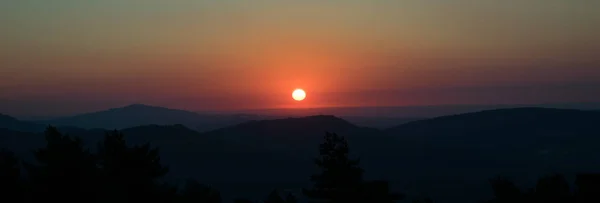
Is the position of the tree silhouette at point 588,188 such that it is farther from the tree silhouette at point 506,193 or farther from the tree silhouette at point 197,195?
the tree silhouette at point 197,195

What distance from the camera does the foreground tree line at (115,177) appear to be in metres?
21.2

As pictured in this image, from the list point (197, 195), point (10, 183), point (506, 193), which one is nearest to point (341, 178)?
point (10, 183)

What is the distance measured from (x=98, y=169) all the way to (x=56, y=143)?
10.2ft

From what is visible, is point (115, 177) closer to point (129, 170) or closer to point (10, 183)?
point (129, 170)

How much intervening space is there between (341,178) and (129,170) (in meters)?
9.86

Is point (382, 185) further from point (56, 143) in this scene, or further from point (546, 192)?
point (56, 143)

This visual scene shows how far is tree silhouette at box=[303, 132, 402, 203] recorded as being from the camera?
2322 cm

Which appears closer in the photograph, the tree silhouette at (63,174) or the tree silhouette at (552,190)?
the tree silhouette at (63,174)

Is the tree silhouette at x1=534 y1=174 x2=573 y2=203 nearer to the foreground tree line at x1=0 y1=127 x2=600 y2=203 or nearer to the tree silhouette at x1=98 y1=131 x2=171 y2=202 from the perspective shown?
the foreground tree line at x1=0 y1=127 x2=600 y2=203

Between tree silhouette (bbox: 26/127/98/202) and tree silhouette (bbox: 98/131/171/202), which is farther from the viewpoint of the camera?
Result: tree silhouette (bbox: 98/131/171/202)

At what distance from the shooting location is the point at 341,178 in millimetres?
23281

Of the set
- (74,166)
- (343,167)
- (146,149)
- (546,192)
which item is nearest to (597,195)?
(546,192)

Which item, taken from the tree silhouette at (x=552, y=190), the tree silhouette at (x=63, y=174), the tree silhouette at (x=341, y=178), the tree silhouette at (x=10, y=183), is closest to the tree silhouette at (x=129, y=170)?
the tree silhouette at (x=63, y=174)

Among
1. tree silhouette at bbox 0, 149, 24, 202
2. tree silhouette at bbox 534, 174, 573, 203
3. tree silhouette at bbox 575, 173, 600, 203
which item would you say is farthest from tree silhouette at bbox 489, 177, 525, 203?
tree silhouette at bbox 0, 149, 24, 202
